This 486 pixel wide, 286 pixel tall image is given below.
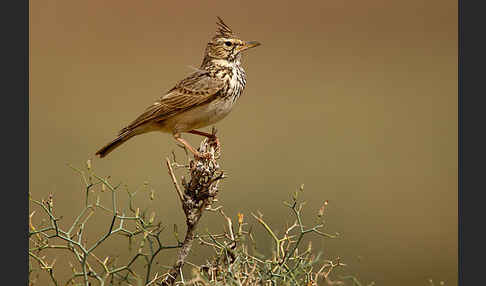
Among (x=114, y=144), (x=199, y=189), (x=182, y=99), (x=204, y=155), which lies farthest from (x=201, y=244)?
(x=182, y=99)

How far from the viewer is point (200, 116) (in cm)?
376

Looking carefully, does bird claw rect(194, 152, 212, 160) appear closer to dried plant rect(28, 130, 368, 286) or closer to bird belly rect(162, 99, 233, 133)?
dried plant rect(28, 130, 368, 286)

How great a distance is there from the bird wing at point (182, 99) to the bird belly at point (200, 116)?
3 cm

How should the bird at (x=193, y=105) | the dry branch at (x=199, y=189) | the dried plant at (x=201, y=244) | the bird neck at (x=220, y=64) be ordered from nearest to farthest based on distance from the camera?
1. the dried plant at (x=201, y=244)
2. the dry branch at (x=199, y=189)
3. the bird at (x=193, y=105)
4. the bird neck at (x=220, y=64)

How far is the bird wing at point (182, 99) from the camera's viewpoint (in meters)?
3.75

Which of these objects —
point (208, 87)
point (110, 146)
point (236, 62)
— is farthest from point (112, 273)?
point (236, 62)

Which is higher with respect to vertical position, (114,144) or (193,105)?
(193,105)

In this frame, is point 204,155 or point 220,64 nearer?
point 204,155

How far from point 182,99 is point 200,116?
0.47 ft

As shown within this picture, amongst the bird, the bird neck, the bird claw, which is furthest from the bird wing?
the bird claw

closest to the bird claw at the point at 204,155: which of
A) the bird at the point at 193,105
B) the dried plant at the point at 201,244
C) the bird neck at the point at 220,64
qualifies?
the dried plant at the point at 201,244

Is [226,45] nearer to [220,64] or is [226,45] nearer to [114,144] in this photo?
[220,64]

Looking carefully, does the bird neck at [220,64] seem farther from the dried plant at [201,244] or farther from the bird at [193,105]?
the dried plant at [201,244]

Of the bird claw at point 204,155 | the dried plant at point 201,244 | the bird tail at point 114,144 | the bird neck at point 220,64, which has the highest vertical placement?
the bird neck at point 220,64
